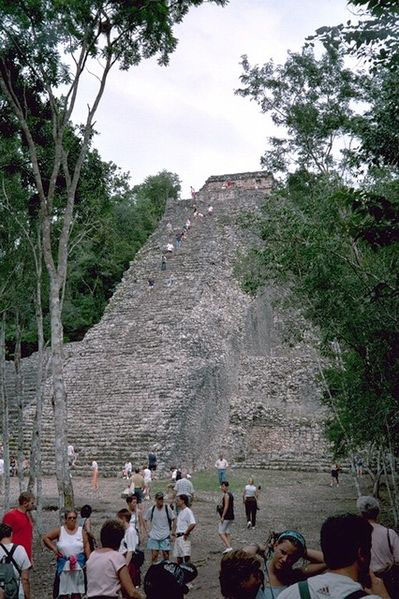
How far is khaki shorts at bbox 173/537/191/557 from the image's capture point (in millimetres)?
7270

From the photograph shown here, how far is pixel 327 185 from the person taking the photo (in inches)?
442

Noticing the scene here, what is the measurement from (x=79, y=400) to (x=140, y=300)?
8083mm

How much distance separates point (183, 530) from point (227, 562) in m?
4.98

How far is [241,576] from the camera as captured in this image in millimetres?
2684

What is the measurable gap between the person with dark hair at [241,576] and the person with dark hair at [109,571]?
1374 mm

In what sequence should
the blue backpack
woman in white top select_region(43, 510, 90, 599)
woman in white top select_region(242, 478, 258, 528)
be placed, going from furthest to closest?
woman in white top select_region(242, 478, 258, 528) < woman in white top select_region(43, 510, 90, 599) < the blue backpack

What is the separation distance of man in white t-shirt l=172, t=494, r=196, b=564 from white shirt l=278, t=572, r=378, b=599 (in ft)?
17.1

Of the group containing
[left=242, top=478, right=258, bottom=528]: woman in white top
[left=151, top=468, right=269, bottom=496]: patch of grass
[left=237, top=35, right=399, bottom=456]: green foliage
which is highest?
[left=237, top=35, right=399, bottom=456]: green foliage

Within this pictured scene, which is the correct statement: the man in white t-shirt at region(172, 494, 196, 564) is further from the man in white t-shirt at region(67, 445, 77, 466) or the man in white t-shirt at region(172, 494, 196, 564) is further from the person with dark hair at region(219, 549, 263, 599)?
the man in white t-shirt at region(67, 445, 77, 466)

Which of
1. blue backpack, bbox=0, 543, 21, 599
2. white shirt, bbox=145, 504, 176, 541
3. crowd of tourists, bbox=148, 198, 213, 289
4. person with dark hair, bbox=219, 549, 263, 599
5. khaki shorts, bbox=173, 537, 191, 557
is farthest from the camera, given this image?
crowd of tourists, bbox=148, 198, 213, 289

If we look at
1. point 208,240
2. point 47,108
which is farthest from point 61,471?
point 208,240

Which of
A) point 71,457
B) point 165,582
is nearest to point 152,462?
point 71,457

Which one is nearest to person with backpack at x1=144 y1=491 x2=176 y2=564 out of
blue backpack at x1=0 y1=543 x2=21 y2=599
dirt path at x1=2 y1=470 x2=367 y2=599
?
dirt path at x1=2 y1=470 x2=367 y2=599

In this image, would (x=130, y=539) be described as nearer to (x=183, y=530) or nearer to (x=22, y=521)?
(x=183, y=530)
